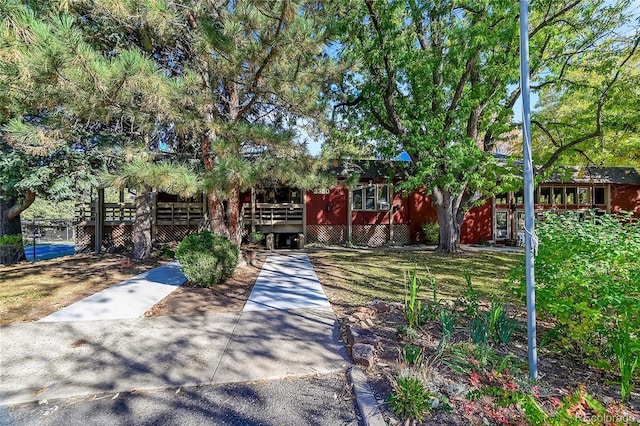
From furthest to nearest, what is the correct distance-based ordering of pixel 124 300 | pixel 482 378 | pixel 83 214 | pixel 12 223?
pixel 83 214 < pixel 12 223 < pixel 124 300 < pixel 482 378

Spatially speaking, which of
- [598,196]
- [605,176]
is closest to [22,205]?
[605,176]

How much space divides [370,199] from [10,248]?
14.4 m

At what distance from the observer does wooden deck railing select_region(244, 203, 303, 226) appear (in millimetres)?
12977

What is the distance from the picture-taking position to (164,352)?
3176mm

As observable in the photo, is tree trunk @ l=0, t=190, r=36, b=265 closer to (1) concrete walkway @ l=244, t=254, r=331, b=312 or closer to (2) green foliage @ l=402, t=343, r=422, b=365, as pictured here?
(1) concrete walkway @ l=244, t=254, r=331, b=312

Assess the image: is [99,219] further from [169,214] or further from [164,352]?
[164,352]

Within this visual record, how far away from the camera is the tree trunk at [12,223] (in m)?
9.67

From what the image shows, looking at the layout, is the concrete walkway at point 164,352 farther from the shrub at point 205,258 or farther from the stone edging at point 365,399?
the shrub at point 205,258

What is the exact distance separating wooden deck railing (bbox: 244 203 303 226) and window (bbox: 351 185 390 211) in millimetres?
3123

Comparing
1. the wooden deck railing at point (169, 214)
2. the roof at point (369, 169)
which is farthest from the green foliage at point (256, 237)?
the roof at point (369, 169)

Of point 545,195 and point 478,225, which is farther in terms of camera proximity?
point 545,195

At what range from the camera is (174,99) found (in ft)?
14.8

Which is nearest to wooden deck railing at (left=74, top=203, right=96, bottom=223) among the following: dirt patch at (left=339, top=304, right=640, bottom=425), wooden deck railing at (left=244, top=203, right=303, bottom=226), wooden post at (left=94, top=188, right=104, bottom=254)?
wooden post at (left=94, top=188, right=104, bottom=254)

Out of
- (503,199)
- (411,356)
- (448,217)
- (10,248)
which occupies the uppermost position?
(503,199)
